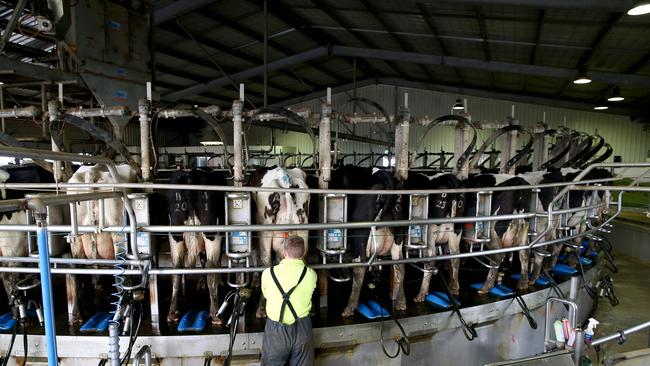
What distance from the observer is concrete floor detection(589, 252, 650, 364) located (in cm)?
470

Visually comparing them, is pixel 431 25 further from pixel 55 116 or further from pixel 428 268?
pixel 55 116

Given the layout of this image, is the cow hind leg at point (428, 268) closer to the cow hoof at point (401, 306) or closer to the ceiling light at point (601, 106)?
the cow hoof at point (401, 306)

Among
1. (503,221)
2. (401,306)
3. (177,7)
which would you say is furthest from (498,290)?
(177,7)

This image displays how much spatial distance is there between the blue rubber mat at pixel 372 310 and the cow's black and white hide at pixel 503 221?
1.37 metres

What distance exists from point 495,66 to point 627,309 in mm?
7283

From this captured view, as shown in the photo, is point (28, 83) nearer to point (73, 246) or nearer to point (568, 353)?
point (73, 246)

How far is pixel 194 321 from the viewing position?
127 inches

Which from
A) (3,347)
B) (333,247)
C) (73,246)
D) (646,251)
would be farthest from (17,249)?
(646,251)

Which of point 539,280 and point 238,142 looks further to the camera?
point 539,280

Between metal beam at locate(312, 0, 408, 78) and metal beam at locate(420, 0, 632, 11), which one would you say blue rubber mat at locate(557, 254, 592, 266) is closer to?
metal beam at locate(420, 0, 632, 11)

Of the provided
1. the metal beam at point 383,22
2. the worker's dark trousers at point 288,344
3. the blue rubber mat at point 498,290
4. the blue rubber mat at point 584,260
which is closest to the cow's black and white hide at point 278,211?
the worker's dark trousers at point 288,344

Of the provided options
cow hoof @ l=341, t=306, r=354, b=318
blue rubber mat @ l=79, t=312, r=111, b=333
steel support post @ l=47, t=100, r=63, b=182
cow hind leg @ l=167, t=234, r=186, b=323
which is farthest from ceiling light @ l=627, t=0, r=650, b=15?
blue rubber mat @ l=79, t=312, r=111, b=333

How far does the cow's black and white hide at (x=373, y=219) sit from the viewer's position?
11.4ft

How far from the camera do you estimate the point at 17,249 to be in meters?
3.36
